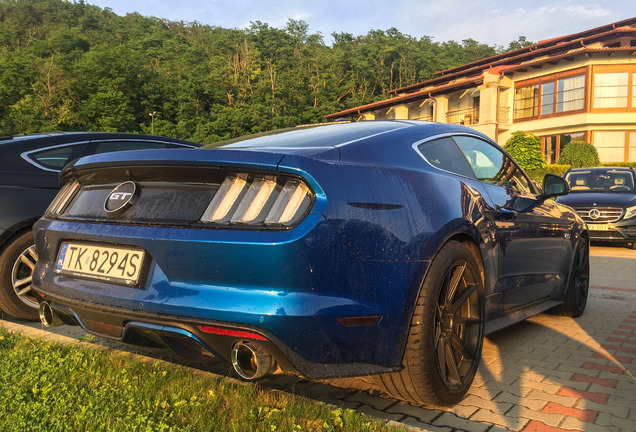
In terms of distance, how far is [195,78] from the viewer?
67.5 meters

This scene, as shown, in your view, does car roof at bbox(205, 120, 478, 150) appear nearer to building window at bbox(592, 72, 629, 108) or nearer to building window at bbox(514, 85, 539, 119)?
building window at bbox(592, 72, 629, 108)

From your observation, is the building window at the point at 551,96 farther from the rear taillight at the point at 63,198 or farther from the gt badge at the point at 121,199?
the gt badge at the point at 121,199

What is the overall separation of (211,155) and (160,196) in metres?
0.34

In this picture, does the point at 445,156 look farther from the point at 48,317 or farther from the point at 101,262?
the point at 48,317

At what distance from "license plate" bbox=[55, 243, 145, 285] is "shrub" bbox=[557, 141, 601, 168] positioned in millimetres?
28015

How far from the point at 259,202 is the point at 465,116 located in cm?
3621

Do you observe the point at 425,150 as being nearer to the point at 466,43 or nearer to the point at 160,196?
the point at 160,196

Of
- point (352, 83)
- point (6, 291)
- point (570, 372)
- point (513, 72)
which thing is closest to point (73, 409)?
point (6, 291)

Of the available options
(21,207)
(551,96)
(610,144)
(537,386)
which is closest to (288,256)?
(537,386)

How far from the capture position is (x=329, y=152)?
94.4 inches


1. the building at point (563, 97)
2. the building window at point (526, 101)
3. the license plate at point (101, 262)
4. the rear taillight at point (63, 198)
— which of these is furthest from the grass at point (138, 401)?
the building window at point (526, 101)

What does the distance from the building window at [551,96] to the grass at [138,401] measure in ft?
103

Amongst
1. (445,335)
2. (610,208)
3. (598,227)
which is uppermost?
(610,208)

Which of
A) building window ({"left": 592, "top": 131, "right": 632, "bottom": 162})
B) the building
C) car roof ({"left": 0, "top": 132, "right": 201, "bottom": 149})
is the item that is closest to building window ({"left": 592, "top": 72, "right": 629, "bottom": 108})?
the building
